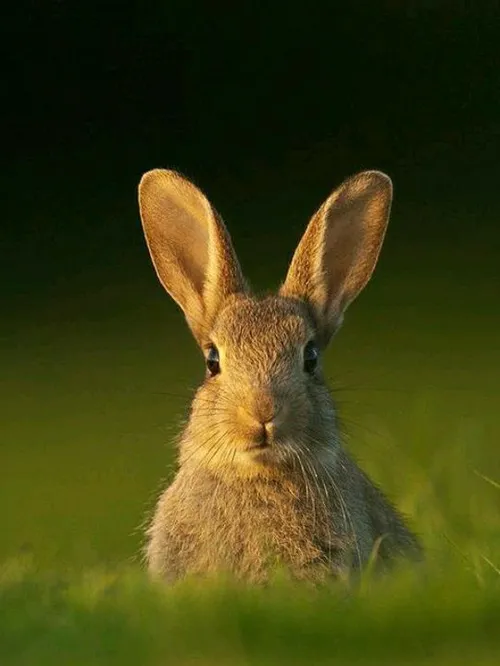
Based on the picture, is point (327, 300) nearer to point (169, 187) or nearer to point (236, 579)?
point (169, 187)

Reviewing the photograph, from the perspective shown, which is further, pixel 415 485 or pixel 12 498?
pixel 12 498

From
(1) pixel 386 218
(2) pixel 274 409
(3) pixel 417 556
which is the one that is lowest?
(3) pixel 417 556

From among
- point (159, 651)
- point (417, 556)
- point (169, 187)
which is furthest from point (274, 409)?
point (159, 651)

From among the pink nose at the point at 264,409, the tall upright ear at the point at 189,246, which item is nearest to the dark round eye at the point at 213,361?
the tall upright ear at the point at 189,246

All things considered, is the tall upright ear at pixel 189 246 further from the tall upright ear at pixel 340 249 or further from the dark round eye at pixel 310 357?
the dark round eye at pixel 310 357

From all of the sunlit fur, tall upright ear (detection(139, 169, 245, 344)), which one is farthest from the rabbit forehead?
tall upright ear (detection(139, 169, 245, 344))

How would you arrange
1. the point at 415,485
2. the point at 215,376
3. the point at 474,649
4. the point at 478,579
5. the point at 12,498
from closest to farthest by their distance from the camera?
the point at 474,649 → the point at 478,579 → the point at 215,376 → the point at 415,485 → the point at 12,498

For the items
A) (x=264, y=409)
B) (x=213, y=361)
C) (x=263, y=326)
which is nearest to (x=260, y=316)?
(x=263, y=326)

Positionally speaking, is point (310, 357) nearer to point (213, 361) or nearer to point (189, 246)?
point (213, 361)

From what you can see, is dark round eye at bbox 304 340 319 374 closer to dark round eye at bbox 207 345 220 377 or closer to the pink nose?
dark round eye at bbox 207 345 220 377
